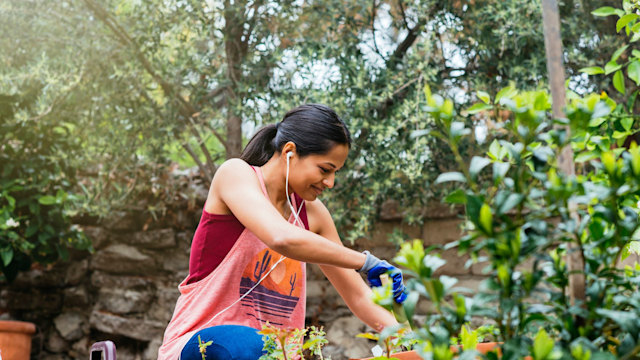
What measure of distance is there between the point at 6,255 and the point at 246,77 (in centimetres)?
182

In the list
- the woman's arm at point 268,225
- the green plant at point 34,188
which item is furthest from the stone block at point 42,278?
the woman's arm at point 268,225

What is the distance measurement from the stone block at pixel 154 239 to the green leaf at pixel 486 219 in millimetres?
3721

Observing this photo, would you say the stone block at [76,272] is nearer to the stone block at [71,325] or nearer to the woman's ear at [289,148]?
the stone block at [71,325]

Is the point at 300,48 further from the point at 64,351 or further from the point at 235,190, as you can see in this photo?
the point at 64,351

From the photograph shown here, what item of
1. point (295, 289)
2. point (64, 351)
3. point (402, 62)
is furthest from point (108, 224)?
point (295, 289)

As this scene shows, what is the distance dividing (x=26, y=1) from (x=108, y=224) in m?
1.58

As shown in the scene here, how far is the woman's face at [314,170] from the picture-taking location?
1681 millimetres

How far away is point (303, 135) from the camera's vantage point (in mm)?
1713

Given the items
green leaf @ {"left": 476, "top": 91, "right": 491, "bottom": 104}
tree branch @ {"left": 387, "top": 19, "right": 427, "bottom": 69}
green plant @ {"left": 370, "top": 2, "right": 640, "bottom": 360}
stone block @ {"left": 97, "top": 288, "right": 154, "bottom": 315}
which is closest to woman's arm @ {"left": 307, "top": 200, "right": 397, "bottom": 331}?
green leaf @ {"left": 476, "top": 91, "right": 491, "bottom": 104}

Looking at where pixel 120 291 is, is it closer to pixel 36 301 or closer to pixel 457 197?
pixel 36 301

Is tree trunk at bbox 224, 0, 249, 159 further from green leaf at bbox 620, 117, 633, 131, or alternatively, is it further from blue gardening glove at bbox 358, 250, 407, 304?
green leaf at bbox 620, 117, 633, 131

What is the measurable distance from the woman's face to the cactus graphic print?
0.22 m

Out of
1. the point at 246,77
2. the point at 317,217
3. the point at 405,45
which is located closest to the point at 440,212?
the point at 405,45

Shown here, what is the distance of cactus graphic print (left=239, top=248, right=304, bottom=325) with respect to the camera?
5.31 feet
